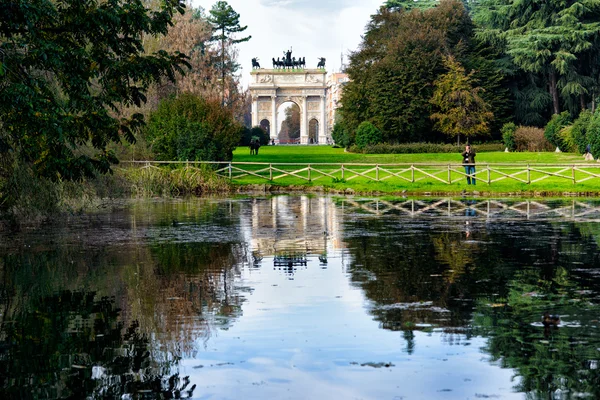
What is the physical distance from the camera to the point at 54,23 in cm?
1498

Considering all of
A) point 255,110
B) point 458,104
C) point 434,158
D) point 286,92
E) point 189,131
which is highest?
point 286,92

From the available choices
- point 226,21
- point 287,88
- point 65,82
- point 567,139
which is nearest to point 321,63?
point 287,88

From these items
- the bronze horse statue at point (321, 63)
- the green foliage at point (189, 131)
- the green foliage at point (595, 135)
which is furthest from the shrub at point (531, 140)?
the bronze horse statue at point (321, 63)

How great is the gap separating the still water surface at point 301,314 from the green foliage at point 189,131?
813 inches

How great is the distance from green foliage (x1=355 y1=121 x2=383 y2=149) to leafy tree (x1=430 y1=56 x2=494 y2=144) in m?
4.09

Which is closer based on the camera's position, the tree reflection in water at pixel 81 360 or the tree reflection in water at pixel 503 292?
the tree reflection in water at pixel 81 360

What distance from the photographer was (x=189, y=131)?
39.3 m

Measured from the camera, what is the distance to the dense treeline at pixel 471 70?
2469 inches

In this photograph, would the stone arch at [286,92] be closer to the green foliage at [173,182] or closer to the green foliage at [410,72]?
the green foliage at [410,72]

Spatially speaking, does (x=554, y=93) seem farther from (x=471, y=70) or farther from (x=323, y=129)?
(x=323, y=129)

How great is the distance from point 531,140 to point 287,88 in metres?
68.9

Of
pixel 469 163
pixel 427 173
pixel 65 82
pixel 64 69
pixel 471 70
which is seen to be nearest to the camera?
pixel 64 69

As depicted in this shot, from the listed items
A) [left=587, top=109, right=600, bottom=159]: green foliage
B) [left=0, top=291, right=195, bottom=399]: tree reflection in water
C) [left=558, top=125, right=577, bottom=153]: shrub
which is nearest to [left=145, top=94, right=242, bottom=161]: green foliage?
[left=587, top=109, right=600, bottom=159]: green foliage

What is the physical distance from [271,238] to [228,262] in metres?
3.95
